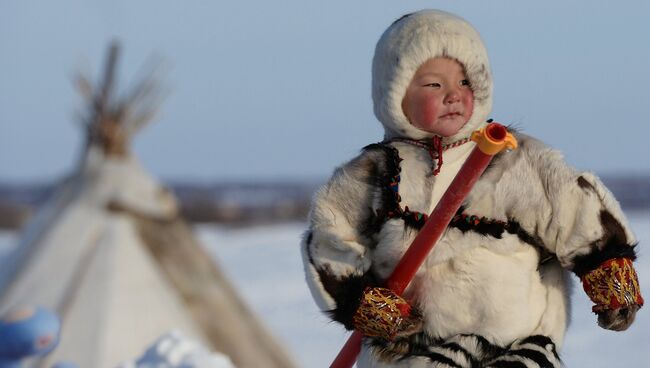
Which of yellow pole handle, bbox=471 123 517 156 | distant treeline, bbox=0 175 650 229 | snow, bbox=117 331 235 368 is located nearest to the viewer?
yellow pole handle, bbox=471 123 517 156

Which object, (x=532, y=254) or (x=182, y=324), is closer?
(x=532, y=254)

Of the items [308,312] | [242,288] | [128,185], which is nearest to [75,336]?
[128,185]

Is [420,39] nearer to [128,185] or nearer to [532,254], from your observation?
[532,254]

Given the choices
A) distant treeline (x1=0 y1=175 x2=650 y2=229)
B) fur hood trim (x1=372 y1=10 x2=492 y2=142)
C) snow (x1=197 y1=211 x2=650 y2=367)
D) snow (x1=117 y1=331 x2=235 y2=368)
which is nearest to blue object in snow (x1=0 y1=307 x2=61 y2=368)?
snow (x1=117 y1=331 x2=235 y2=368)

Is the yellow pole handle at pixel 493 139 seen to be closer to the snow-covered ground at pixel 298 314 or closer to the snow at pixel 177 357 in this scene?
the snow at pixel 177 357

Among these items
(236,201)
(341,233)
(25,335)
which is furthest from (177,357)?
(236,201)

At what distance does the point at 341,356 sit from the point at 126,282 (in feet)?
8.40

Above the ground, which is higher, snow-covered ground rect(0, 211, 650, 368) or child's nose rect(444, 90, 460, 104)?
child's nose rect(444, 90, 460, 104)

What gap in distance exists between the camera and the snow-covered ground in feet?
21.2

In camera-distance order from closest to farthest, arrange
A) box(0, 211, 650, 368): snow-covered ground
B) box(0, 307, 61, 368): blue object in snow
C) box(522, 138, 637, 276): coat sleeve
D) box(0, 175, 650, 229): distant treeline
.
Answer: box(522, 138, 637, 276): coat sleeve → box(0, 307, 61, 368): blue object in snow → box(0, 211, 650, 368): snow-covered ground → box(0, 175, 650, 229): distant treeline

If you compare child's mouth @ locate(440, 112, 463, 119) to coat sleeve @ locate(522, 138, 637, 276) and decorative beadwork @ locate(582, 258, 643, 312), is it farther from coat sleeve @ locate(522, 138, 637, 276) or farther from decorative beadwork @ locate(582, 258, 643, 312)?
decorative beadwork @ locate(582, 258, 643, 312)

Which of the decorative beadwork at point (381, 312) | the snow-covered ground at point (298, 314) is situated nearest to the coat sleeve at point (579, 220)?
the decorative beadwork at point (381, 312)

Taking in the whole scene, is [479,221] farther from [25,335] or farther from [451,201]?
[25,335]

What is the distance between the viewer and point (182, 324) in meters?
4.19
